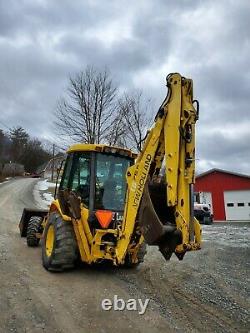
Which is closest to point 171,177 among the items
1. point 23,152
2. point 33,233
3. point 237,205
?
point 33,233

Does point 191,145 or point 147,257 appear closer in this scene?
point 191,145

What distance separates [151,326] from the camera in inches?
177

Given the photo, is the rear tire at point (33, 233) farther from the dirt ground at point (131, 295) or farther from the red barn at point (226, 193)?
the red barn at point (226, 193)

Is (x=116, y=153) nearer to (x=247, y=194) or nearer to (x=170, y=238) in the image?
(x=170, y=238)

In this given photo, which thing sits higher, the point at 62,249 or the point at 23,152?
the point at 23,152

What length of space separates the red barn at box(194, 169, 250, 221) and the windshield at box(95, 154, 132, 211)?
2693 centimetres

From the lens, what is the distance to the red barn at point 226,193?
32.2m

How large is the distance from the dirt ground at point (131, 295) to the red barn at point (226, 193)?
2447cm

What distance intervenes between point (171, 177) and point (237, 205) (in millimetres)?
29013

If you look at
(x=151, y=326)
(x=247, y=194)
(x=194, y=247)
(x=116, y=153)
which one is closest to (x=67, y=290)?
(x=151, y=326)

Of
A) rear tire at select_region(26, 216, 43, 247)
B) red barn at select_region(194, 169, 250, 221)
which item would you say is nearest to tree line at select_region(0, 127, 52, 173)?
red barn at select_region(194, 169, 250, 221)

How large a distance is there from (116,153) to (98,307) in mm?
3067

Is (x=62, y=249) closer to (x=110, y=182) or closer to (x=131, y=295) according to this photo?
(x=110, y=182)

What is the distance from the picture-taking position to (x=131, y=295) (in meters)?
5.69
